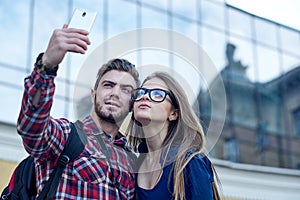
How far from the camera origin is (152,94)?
9.61 ft

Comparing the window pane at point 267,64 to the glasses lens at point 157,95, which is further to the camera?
the window pane at point 267,64

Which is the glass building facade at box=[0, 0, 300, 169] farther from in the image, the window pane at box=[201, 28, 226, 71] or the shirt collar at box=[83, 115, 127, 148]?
the shirt collar at box=[83, 115, 127, 148]

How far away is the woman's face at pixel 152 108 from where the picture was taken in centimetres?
288

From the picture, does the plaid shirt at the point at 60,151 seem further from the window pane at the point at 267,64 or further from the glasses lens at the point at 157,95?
the window pane at the point at 267,64

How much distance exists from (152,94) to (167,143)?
27 centimetres

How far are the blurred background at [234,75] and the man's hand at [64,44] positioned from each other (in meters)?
6.43

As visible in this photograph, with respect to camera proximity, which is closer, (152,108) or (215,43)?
(152,108)

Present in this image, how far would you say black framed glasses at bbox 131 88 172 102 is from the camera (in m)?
2.92

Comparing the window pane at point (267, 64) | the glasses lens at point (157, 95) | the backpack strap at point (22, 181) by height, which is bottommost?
the backpack strap at point (22, 181)

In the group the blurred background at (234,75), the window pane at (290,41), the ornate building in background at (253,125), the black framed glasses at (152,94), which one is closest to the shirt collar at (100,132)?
the black framed glasses at (152,94)

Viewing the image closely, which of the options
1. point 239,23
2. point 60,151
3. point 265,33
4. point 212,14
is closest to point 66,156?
point 60,151

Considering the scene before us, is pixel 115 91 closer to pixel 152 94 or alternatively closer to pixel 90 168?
pixel 152 94

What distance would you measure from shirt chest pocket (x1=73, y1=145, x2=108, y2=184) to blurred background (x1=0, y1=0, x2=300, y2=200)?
586 cm

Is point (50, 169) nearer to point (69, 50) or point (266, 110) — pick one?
point (69, 50)
